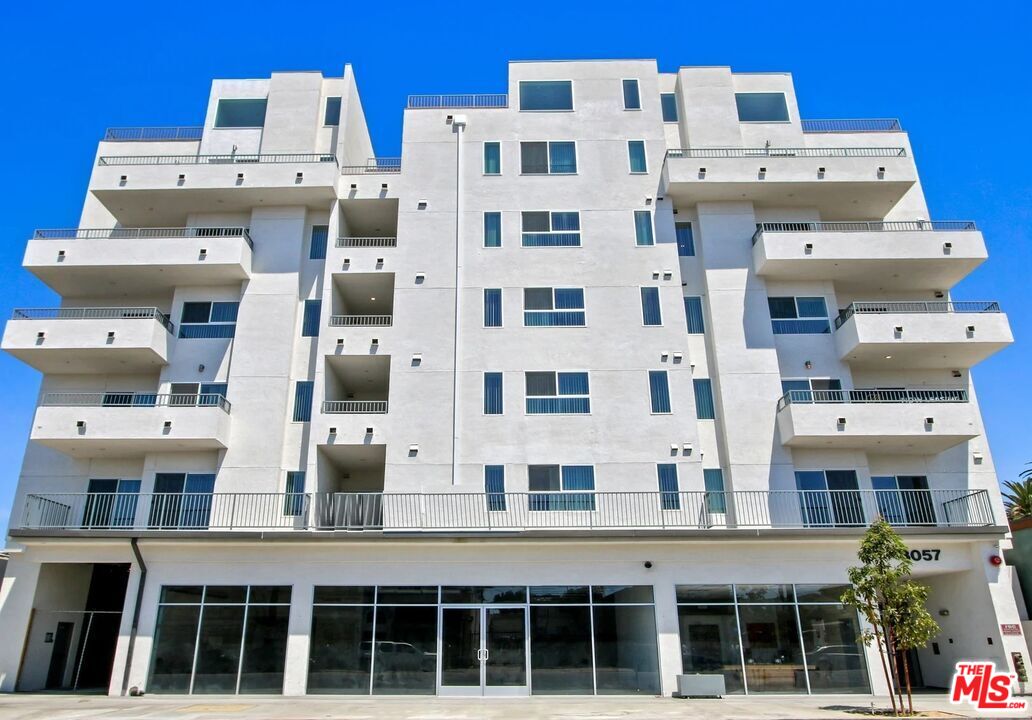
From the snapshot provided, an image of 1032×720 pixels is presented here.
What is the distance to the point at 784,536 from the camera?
20047 millimetres

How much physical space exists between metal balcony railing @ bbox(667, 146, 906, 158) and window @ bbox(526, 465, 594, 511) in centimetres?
1243

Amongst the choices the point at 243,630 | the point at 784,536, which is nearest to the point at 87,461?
the point at 243,630

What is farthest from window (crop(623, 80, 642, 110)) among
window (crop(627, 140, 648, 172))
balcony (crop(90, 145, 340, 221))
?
balcony (crop(90, 145, 340, 221))

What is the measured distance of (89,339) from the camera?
941 inches

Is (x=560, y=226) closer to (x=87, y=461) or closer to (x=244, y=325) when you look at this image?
(x=244, y=325)

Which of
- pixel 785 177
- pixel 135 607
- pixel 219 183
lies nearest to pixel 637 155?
pixel 785 177

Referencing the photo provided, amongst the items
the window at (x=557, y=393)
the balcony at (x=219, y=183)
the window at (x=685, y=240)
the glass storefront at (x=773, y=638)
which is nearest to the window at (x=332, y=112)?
the balcony at (x=219, y=183)

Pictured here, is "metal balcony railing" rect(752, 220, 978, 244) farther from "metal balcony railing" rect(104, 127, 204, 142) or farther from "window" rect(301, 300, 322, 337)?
A: "metal balcony railing" rect(104, 127, 204, 142)

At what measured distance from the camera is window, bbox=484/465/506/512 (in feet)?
72.4

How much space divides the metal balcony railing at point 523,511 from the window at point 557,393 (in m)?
2.82

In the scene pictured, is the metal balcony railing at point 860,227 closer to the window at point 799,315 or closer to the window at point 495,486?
the window at point 799,315

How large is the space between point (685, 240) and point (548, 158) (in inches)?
240

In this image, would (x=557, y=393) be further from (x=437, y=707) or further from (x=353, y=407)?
(x=437, y=707)

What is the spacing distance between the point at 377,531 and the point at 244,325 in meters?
9.24
